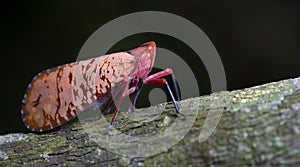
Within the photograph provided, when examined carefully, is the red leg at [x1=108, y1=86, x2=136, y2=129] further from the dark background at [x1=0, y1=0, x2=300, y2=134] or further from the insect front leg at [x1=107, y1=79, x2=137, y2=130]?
the dark background at [x1=0, y1=0, x2=300, y2=134]

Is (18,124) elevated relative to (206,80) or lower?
lower

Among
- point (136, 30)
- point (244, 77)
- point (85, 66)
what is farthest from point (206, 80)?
point (85, 66)

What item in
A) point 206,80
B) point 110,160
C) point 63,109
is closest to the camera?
point 110,160

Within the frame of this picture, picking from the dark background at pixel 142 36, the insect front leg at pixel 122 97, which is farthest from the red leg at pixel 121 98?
the dark background at pixel 142 36

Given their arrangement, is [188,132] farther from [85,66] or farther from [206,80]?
[206,80]

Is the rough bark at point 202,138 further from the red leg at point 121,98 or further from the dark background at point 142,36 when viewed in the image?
the dark background at point 142,36

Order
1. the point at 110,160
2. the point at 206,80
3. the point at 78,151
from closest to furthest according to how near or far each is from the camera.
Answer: the point at 110,160
the point at 78,151
the point at 206,80
